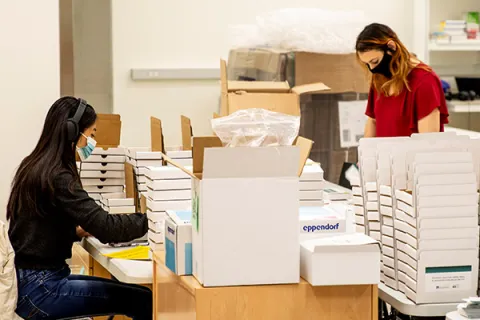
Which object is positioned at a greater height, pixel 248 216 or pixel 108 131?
pixel 108 131

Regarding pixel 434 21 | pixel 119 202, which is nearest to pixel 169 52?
pixel 434 21

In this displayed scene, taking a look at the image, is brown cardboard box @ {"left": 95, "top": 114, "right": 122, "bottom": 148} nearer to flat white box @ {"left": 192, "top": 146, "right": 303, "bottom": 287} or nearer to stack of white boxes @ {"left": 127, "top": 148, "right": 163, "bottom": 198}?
stack of white boxes @ {"left": 127, "top": 148, "right": 163, "bottom": 198}

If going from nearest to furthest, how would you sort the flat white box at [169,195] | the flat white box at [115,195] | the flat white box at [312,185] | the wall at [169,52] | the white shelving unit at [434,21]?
the flat white box at [169,195] < the flat white box at [312,185] < the flat white box at [115,195] < the wall at [169,52] < the white shelving unit at [434,21]

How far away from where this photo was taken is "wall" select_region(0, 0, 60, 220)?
369 centimetres

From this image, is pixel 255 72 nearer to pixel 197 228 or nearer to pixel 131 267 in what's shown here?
pixel 131 267

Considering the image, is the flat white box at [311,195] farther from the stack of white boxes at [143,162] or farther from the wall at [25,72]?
the wall at [25,72]

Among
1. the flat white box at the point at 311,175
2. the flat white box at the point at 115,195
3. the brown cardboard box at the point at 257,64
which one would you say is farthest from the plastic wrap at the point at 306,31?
the flat white box at the point at 311,175

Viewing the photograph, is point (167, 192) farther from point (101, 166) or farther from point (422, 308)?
point (422, 308)

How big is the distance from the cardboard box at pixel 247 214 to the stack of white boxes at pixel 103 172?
4.76 feet

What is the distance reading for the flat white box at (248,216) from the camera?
2182 mm

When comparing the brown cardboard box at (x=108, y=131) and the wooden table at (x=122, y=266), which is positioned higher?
the brown cardboard box at (x=108, y=131)

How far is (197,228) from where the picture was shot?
2246 mm

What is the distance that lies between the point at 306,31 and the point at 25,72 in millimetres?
1881

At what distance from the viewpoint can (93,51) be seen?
5215 mm
